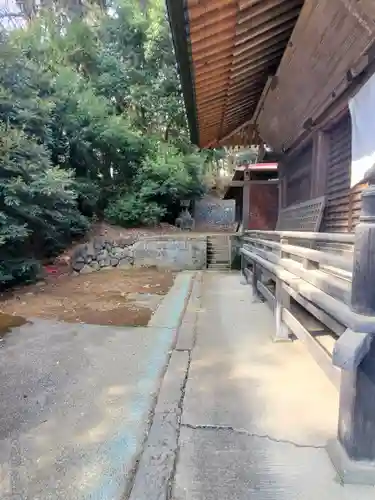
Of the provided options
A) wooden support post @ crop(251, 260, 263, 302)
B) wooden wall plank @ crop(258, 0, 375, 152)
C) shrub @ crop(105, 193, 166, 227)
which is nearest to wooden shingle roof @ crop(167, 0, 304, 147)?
wooden wall plank @ crop(258, 0, 375, 152)

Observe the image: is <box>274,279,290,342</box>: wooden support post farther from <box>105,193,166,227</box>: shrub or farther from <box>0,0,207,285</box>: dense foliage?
<box>105,193,166,227</box>: shrub

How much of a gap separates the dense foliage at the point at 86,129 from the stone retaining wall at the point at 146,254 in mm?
900

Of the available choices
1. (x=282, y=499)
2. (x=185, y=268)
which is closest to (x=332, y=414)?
(x=282, y=499)

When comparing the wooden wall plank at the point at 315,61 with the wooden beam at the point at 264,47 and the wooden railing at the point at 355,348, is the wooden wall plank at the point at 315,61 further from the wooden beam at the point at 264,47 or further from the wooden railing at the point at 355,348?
the wooden railing at the point at 355,348

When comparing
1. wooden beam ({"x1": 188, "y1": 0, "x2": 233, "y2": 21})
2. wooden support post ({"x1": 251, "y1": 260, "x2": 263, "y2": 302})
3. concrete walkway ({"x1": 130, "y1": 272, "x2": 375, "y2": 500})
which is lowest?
concrete walkway ({"x1": 130, "y1": 272, "x2": 375, "y2": 500})

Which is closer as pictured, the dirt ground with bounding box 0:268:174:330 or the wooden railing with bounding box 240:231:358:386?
the wooden railing with bounding box 240:231:358:386

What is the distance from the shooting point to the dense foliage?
8.03m

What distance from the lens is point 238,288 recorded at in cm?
714

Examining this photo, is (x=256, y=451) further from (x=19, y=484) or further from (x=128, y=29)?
(x=128, y=29)

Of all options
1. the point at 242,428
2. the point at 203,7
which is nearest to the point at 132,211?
the point at 203,7

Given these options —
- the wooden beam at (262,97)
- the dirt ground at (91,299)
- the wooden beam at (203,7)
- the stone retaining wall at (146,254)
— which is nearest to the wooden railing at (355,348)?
the wooden beam at (203,7)

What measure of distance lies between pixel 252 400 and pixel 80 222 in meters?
10.4

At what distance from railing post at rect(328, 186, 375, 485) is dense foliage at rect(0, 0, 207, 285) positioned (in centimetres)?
739

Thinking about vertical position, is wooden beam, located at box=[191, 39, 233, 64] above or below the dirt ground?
above
